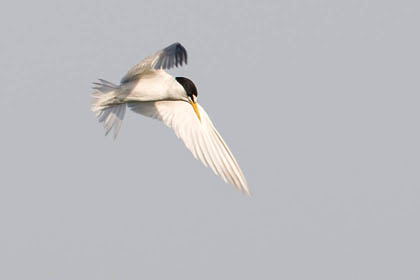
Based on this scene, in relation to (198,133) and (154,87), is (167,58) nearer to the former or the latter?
(154,87)

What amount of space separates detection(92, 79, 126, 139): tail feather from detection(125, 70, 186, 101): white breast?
280 mm

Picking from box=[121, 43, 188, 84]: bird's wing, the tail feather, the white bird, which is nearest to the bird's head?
the white bird

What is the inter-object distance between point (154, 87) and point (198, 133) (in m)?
1.02

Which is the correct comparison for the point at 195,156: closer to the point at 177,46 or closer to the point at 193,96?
the point at 193,96

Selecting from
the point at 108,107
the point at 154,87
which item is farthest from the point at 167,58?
the point at 108,107

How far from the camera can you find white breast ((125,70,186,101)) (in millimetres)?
10297

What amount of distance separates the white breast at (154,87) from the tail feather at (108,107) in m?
0.28

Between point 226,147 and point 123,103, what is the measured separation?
61.5 inches

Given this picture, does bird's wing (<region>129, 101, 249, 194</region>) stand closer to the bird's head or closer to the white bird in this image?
the white bird

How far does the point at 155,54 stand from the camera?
9.54 metres

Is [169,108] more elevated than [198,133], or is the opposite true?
[169,108]

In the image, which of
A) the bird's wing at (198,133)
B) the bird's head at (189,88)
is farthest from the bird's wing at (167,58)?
the bird's wing at (198,133)

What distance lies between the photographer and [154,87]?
10320 millimetres

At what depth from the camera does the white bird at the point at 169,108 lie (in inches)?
404
